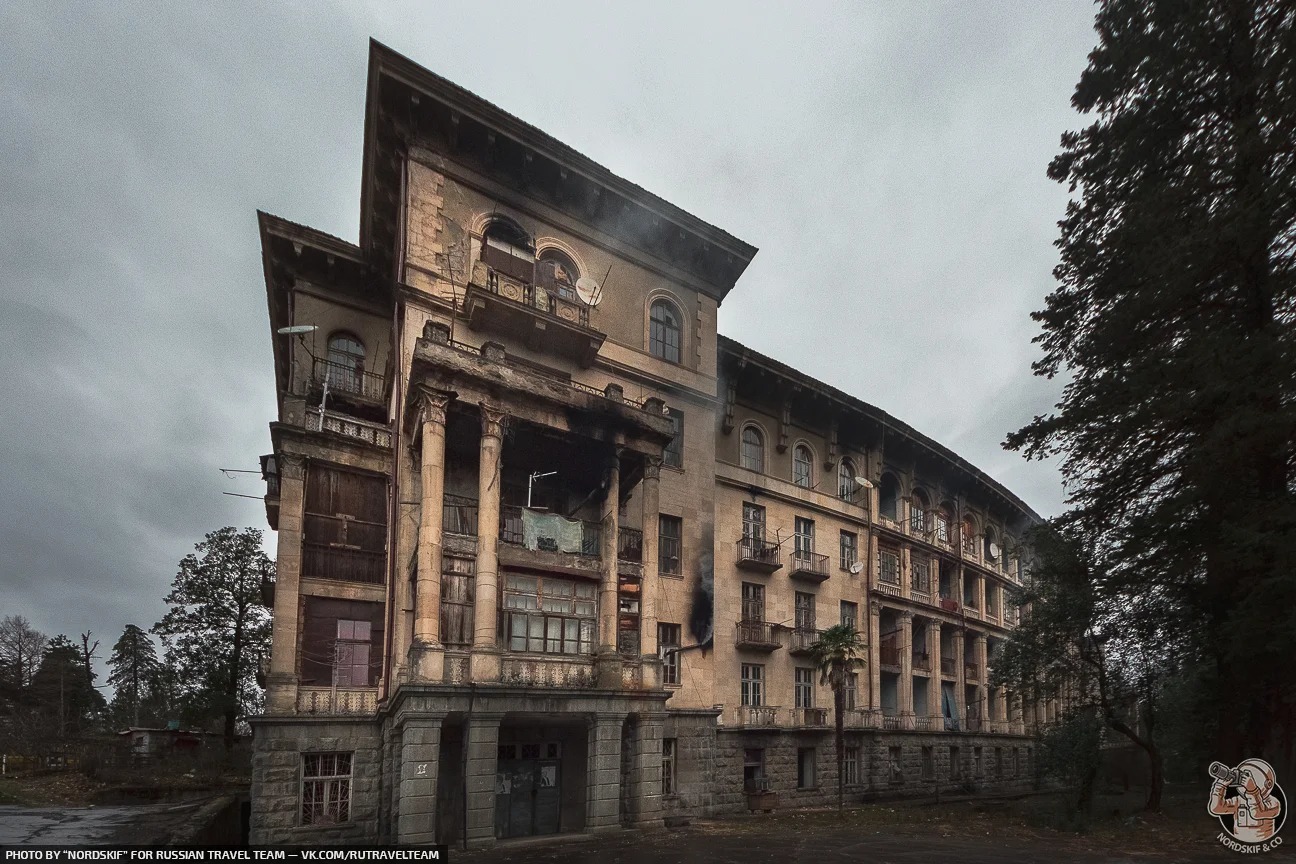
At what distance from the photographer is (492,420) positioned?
23.5 meters

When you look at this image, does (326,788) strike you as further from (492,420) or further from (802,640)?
(802,640)

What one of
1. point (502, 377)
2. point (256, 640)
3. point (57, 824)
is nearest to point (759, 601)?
point (502, 377)

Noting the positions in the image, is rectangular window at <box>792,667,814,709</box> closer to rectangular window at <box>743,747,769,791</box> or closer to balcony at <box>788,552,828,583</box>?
rectangular window at <box>743,747,769,791</box>

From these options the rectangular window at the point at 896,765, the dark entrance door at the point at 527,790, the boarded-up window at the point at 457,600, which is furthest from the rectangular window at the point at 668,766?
the rectangular window at the point at 896,765

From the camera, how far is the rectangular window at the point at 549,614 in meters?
24.4

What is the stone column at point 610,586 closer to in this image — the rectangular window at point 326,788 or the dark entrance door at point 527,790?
the dark entrance door at point 527,790

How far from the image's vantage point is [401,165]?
26.8m

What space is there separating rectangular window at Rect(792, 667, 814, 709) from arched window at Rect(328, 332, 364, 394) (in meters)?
21.8

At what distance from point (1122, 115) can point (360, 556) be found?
2629 centimetres

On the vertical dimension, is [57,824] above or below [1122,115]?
below

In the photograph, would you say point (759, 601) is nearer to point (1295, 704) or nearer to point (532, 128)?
point (1295, 704)

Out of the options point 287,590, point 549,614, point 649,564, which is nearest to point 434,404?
point 549,614

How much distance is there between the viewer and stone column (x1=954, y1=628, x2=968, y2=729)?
149 ft

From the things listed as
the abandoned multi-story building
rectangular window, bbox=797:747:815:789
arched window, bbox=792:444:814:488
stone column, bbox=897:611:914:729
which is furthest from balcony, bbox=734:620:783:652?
stone column, bbox=897:611:914:729
